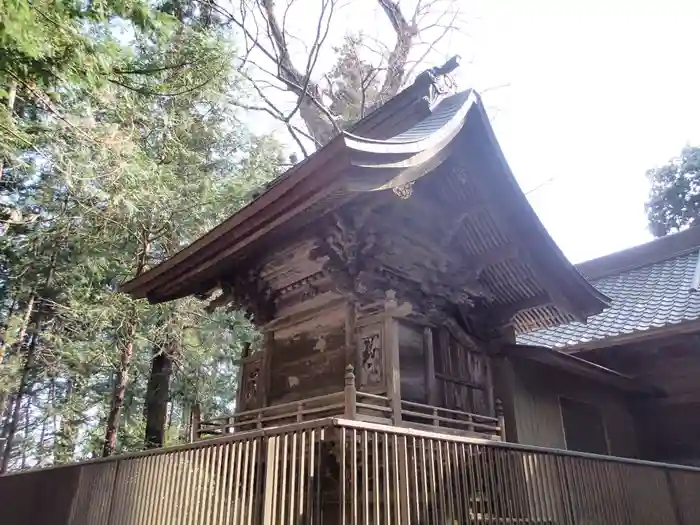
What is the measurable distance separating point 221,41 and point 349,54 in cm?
598

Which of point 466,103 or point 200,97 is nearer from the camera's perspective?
point 466,103

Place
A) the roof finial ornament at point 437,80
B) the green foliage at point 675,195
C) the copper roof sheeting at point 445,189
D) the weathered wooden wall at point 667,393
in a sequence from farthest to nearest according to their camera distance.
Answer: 1. the green foliage at point 675,195
2. the weathered wooden wall at point 667,393
3. the roof finial ornament at point 437,80
4. the copper roof sheeting at point 445,189

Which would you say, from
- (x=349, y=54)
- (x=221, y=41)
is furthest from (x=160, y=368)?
(x=349, y=54)

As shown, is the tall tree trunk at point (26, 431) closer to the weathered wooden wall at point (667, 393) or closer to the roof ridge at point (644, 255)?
the weathered wooden wall at point (667, 393)

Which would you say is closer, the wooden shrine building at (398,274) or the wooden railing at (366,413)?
the wooden railing at (366,413)

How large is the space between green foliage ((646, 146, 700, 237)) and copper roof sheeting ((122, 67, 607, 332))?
672 inches

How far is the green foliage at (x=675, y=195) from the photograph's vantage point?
20.7 meters

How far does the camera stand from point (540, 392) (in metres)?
7.66

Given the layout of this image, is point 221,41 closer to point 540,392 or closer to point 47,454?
point 540,392

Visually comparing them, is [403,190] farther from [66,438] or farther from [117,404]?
[66,438]

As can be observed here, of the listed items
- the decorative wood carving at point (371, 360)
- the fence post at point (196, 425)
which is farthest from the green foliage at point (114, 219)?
the decorative wood carving at point (371, 360)

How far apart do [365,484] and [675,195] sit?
22.5 meters

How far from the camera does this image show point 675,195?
21141 mm

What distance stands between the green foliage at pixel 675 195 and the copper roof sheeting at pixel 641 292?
12.6 m
